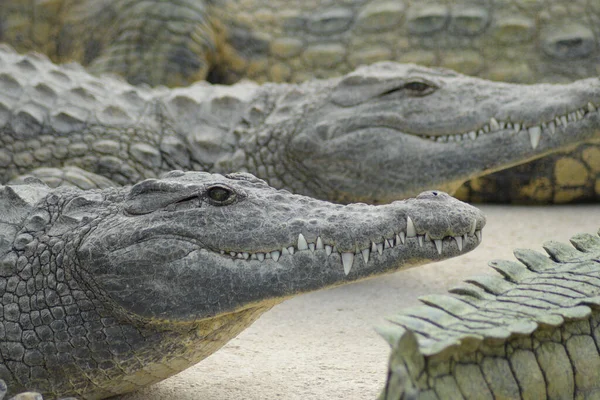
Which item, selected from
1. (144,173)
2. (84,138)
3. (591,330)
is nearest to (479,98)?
(144,173)

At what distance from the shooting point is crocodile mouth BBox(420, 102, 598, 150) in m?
4.38

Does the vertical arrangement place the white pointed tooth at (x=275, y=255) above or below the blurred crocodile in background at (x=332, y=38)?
below

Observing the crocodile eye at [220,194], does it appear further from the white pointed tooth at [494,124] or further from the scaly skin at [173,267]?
the white pointed tooth at [494,124]

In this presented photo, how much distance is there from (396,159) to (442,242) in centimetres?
192

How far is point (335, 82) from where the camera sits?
4773mm

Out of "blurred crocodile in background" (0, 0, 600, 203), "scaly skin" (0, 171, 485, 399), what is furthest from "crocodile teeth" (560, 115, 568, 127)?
"scaly skin" (0, 171, 485, 399)

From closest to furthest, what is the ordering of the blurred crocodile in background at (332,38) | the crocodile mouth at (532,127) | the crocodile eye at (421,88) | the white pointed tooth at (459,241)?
the white pointed tooth at (459,241) < the crocodile mouth at (532,127) < the crocodile eye at (421,88) < the blurred crocodile in background at (332,38)

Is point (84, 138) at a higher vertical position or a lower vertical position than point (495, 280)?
higher

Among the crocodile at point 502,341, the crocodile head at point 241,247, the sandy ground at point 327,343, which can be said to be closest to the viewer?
the crocodile at point 502,341

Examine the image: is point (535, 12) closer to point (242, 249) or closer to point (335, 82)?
point (335, 82)

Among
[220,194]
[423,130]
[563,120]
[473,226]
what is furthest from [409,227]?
[563,120]

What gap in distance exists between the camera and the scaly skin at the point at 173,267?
2521 mm

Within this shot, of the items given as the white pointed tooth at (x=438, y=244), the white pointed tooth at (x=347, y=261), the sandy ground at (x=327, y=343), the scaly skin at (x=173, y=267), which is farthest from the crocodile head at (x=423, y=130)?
the white pointed tooth at (x=347, y=261)

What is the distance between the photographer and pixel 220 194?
2645mm
